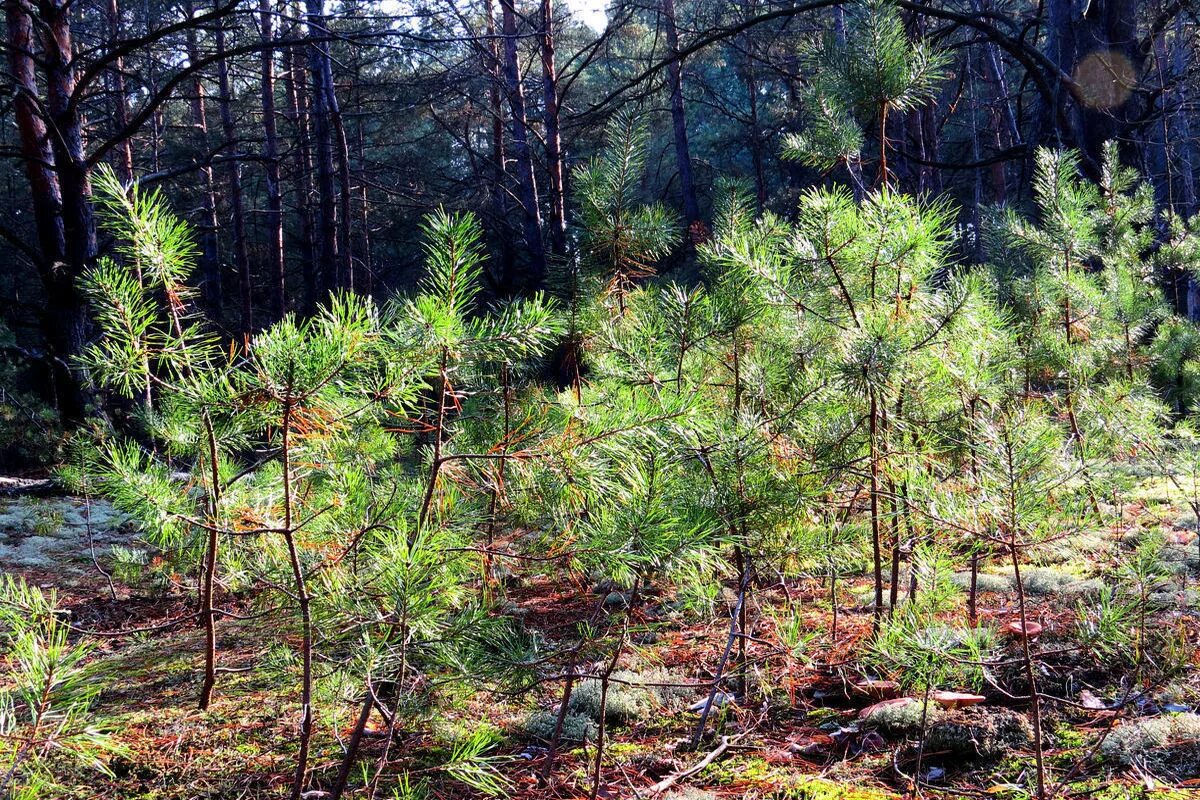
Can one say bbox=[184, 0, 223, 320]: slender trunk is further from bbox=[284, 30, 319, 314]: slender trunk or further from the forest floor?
the forest floor

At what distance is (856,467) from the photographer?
2457 millimetres

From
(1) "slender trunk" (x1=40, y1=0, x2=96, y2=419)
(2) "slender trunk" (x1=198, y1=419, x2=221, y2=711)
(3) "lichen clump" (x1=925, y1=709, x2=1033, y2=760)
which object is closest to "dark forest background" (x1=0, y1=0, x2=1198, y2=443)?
(1) "slender trunk" (x1=40, y1=0, x2=96, y2=419)

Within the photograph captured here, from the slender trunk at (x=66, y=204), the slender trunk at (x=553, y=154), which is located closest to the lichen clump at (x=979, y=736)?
the slender trunk at (x=553, y=154)

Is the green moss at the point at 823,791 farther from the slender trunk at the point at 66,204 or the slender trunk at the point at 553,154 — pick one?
the slender trunk at the point at 553,154

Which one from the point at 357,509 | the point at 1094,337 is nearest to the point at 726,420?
the point at 357,509

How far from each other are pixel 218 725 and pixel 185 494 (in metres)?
1.03

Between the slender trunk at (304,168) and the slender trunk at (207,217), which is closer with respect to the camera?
the slender trunk at (304,168)

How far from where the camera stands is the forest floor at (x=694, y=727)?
2.23 meters

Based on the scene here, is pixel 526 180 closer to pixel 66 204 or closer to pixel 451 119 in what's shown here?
pixel 66 204

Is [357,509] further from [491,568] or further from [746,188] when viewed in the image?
[746,188]

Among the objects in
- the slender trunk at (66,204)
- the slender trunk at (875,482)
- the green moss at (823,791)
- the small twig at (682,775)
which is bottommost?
the green moss at (823,791)

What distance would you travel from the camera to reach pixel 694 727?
8.77ft

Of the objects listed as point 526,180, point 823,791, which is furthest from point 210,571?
point 526,180

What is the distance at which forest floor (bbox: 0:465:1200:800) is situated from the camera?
2.23m
